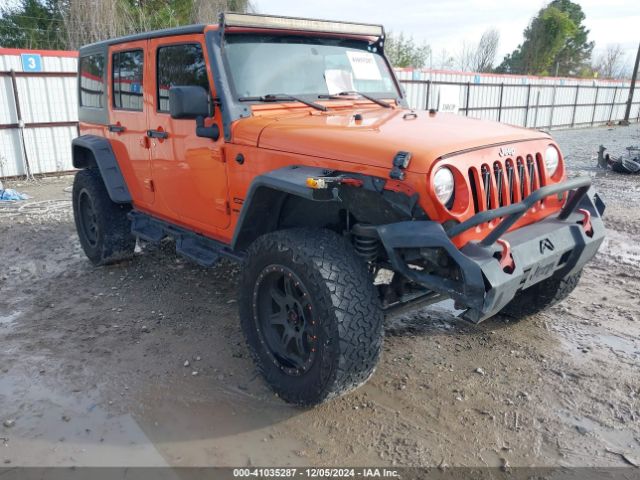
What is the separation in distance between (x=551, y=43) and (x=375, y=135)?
45507 mm

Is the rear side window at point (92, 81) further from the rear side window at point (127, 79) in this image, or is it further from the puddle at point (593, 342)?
the puddle at point (593, 342)

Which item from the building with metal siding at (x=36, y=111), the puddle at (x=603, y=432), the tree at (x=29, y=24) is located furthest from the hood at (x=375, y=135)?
the tree at (x=29, y=24)

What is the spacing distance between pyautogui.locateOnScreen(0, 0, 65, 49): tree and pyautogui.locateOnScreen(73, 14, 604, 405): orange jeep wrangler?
15136 mm

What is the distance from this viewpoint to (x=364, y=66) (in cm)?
423

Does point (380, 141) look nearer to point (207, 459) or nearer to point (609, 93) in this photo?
point (207, 459)

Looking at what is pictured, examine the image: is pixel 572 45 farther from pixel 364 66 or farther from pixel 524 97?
pixel 364 66

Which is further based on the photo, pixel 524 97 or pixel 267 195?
pixel 524 97

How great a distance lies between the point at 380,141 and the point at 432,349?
170 cm

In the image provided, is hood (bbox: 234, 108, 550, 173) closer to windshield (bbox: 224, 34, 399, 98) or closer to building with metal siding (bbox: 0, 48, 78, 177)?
windshield (bbox: 224, 34, 399, 98)

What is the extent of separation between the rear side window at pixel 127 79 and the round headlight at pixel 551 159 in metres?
3.18

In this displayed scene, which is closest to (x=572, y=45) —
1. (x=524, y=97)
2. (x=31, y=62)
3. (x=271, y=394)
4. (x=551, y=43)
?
(x=551, y=43)

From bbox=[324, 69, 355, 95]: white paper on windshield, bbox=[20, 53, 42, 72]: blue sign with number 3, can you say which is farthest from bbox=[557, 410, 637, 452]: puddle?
bbox=[20, 53, 42, 72]: blue sign with number 3

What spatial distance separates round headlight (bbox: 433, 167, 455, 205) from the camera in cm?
263

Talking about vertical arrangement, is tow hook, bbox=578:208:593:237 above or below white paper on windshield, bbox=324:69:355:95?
below
